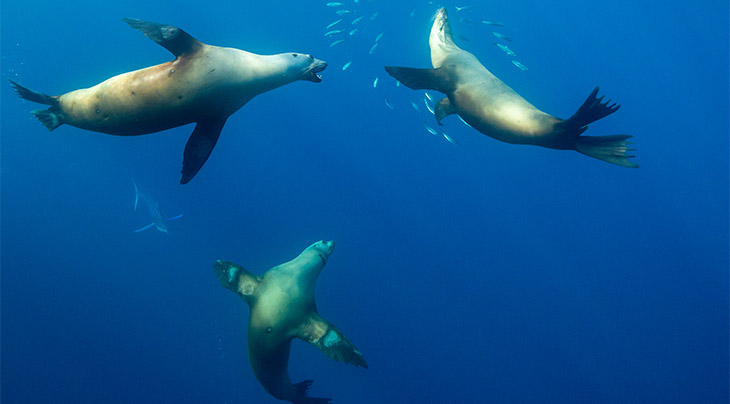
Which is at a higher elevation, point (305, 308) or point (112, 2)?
point (112, 2)

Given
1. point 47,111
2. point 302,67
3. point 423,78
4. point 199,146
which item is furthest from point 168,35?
point 423,78

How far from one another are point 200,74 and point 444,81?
2.44 metres

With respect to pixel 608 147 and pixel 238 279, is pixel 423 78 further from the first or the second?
pixel 238 279

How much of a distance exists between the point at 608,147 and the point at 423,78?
6.18 feet

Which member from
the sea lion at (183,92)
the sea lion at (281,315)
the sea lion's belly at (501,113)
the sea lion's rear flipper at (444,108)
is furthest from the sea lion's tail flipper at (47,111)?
the sea lion's belly at (501,113)

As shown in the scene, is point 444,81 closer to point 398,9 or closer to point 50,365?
point 398,9

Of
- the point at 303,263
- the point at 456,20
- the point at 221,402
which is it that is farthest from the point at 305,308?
the point at 221,402

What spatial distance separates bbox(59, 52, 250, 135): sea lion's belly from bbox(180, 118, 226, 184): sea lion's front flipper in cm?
11

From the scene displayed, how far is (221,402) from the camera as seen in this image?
48.2 feet

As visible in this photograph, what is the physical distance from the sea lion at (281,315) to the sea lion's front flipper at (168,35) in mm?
2881

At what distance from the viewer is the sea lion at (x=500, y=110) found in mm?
3590

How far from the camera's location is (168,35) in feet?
13.2

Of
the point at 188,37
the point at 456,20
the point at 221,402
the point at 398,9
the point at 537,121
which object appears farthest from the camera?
the point at 221,402

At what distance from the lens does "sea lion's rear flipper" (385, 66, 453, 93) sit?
4492 millimetres
